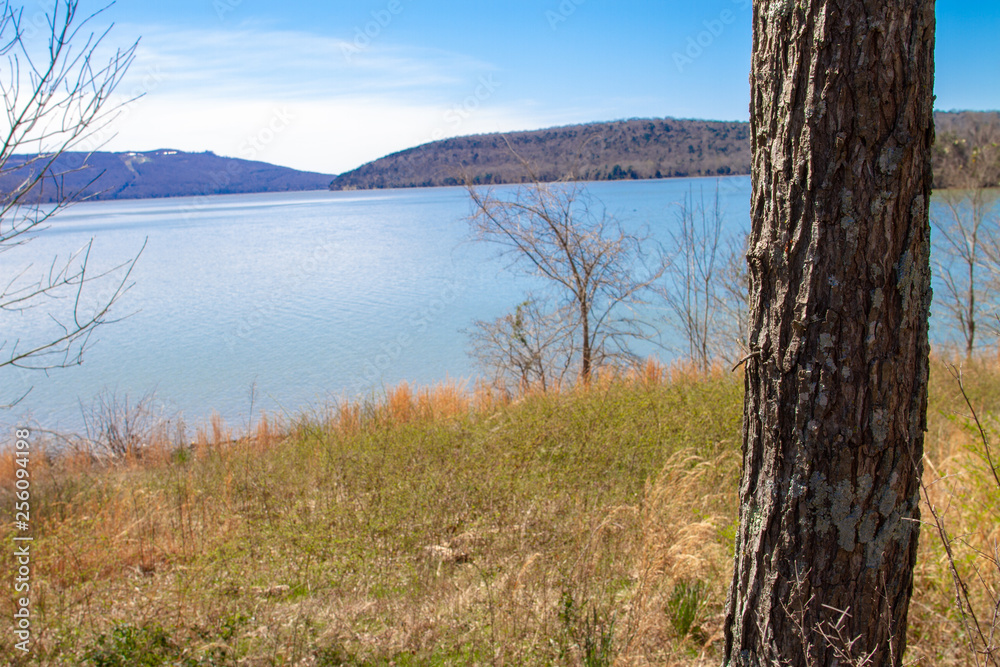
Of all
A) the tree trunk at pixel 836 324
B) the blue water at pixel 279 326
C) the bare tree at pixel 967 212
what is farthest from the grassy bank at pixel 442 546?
the bare tree at pixel 967 212

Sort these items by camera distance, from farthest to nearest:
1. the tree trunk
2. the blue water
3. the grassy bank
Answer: the blue water < the grassy bank < the tree trunk

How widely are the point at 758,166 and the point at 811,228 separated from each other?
0.28 meters

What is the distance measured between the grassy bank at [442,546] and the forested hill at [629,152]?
253 cm

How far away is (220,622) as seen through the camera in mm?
3312

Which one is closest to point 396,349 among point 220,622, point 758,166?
point 220,622

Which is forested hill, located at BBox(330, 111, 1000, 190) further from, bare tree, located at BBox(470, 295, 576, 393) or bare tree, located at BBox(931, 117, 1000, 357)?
bare tree, located at BBox(470, 295, 576, 393)

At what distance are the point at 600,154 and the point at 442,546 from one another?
930cm

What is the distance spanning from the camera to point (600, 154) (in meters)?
11.8

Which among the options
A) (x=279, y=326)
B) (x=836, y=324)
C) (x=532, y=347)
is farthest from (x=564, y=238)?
(x=279, y=326)

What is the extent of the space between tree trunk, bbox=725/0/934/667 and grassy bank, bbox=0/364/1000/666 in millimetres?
A: 1074

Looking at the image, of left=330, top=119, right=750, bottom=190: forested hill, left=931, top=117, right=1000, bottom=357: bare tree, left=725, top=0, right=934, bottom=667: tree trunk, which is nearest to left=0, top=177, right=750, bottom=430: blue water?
left=330, top=119, right=750, bottom=190: forested hill

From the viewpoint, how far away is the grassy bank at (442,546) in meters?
3.05

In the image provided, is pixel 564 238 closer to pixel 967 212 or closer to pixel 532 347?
pixel 532 347

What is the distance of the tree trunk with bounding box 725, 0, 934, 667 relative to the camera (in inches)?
66.7
